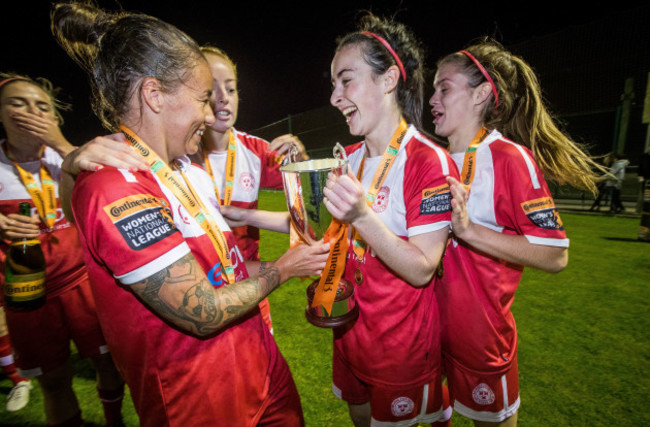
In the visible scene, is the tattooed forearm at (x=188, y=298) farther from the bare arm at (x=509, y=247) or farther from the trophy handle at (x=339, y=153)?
the bare arm at (x=509, y=247)

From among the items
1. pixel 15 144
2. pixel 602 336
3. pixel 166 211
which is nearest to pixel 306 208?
pixel 166 211

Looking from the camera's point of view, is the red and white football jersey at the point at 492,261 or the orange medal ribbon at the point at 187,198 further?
the red and white football jersey at the point at 492,261

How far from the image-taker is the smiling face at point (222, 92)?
2324 mm

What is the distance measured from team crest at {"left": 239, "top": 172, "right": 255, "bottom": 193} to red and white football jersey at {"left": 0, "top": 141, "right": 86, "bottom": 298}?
4.73ft

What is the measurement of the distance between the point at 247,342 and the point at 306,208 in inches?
24.6

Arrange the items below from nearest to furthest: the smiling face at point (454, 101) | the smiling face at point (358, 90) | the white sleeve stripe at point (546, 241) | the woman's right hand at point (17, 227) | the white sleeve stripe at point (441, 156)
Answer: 1. the white sleeve stripe at point (441, 156)
2. the white sleeve stripe at point (546, 241)
3. the smiling face at point (358, 90)
4. the smiling face at point (454, 101)
5. the woman's right hand at point (17, 227)

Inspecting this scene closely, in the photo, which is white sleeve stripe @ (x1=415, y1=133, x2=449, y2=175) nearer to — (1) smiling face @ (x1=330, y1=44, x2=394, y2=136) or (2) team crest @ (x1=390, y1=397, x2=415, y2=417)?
(1) smiling face @ (x1=330, y1=44, x2=394, y2=136)

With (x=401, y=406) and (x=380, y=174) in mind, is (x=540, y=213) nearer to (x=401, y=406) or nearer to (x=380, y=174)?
(x=380, y=174)

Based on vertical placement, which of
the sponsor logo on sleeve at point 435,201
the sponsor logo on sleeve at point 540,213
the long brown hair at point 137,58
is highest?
the long brown hair at point 137,58

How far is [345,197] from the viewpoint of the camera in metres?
1.23

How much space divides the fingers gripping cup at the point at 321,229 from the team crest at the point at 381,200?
1.09ft

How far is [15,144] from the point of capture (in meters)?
2.53

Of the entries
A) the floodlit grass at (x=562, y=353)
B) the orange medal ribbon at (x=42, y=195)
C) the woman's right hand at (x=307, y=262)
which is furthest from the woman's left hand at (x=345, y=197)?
the orange medal ribbon at (x=42, y=195)

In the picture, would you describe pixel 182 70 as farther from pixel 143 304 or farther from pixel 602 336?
pixel 602 336
